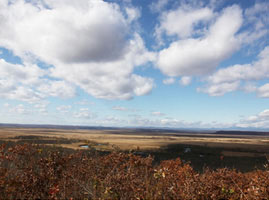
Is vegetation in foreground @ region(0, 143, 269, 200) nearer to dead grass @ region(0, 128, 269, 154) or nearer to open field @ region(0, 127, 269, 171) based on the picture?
open field @ region(0, 127, 269, 171)

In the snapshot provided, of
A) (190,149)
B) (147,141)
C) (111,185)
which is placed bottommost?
(147,141)

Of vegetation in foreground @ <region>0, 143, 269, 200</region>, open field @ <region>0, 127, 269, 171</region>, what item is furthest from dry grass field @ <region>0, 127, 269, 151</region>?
vegetation in foreground @ <region>0, 143, 269, 200</region>

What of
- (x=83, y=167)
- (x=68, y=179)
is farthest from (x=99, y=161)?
(x=68, y=179)

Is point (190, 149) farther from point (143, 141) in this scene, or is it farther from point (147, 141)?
point (143, 141)

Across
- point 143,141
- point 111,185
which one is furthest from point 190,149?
point 111,185

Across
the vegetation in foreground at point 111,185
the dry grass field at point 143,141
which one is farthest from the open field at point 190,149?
the vegetation in foreground at point 111,185

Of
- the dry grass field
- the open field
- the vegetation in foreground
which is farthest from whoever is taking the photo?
the dry grass field

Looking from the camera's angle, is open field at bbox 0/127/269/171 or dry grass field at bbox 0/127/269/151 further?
dry grass field at bbox 0/127/269/151

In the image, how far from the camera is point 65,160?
6.45 m

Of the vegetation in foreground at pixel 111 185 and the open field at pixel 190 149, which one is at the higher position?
the vegetation in foreground at pixel 111 185

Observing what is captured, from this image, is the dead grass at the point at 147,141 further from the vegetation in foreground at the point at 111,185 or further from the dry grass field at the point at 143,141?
the vegetation in foreground at the point at 111,185

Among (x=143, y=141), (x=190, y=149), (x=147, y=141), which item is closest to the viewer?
(x=190, y=149)

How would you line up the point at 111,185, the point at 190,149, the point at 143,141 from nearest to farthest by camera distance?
the point at 111,185
the point at 190,149
the point at 143,141

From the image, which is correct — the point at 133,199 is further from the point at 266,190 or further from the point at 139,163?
the point at 266,190
